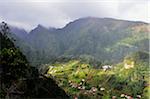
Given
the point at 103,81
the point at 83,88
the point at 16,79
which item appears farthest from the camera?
the point at 103,81

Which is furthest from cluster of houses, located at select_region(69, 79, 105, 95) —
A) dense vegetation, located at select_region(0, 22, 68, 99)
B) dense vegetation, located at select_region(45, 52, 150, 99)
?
dense vegetation, located at select_region(0, 22, 68, 99)

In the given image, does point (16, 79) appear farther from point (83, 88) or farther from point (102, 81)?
point (102, 81)

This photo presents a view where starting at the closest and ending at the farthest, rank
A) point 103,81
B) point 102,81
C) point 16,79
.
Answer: point 16,79, point 103,81, point 102,81

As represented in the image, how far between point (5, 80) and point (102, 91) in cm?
10834

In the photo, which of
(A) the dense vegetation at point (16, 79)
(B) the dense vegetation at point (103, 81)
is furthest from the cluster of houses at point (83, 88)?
(A) the dense vegetation at point (16, 79)

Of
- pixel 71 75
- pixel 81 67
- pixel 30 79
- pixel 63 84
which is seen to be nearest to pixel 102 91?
pixel 63 84

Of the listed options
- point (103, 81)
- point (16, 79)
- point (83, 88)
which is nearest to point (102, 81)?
point (103, 81)

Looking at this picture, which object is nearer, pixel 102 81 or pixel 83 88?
pixel 83 88

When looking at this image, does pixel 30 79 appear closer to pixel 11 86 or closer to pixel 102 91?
pixel 11 86

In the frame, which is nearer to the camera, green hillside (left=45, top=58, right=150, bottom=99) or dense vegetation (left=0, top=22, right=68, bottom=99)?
dense vegetation (left=0, top=22, right=68, bottom=99)

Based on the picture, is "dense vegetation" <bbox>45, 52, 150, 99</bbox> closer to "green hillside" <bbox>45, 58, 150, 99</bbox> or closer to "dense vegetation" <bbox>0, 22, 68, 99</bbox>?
"green hillside" <bbox>45, 58, 150, 99</bbox>

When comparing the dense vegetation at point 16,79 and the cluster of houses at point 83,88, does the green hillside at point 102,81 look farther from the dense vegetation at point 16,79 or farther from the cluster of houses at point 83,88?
the dense vegetation at point 16,79

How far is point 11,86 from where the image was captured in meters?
43.2

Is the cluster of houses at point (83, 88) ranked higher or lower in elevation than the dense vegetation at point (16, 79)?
lower
